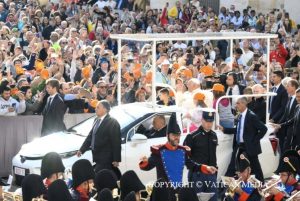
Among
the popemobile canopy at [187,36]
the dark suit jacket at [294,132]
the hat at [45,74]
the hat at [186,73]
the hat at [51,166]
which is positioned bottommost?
the dark suit jacket at [294,132]

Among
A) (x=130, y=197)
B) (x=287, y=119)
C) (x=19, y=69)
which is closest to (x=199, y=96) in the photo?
(x=287, y=119)

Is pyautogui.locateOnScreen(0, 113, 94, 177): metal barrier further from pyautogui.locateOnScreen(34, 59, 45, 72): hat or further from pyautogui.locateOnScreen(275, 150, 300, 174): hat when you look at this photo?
pyautogui.locateOnScreen(275, 150, 300, 174): hat

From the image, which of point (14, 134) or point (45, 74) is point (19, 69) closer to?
point (45, 74)

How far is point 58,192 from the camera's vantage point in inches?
469

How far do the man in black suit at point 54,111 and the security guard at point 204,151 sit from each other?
3.79 metres

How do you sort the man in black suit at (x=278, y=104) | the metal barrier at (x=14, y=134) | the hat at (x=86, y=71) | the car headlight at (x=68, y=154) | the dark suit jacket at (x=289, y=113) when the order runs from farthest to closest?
the hat at (x=86, y=71)
the metal barrier at (x=14, y=134)
the man in black suit at (x=278, y=104)
the dark suit jacket at (x=289, y=113)
the car headlight at (x=68, y=154)

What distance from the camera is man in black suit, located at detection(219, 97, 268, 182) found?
56.1 ft

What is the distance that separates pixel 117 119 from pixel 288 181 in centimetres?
459

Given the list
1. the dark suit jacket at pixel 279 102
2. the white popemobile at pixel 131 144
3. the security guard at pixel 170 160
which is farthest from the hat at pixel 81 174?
the dark suit jacket at pixel 279 102

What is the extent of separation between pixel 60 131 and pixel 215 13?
19.0m

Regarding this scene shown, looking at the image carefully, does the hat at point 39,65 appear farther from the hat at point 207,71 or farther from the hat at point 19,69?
the hat at point 207,71

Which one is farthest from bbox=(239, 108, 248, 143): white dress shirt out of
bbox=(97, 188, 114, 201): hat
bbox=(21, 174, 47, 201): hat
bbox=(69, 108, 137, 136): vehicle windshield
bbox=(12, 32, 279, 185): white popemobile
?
bbox=(97, 188, 114, 201): hat

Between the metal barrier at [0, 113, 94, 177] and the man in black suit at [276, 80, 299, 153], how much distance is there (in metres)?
4.29

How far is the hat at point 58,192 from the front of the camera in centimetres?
1187
